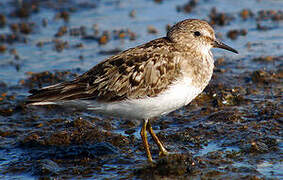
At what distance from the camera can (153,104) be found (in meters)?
6.98

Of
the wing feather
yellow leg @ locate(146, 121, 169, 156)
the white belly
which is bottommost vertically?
yellow leg @ locate(146, 121, 169, 156)

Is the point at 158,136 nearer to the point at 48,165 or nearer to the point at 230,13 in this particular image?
the point at 48,165

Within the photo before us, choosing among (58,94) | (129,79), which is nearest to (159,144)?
(129,79)

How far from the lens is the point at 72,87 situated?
286 inches

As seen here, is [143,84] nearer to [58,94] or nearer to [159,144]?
[159,144]

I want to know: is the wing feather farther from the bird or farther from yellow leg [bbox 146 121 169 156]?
yellow leg [bbox 146 121 169 156]

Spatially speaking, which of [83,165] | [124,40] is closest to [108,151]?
[83,165]

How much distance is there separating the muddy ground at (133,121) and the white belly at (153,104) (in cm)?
73

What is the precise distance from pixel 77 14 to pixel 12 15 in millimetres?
2107

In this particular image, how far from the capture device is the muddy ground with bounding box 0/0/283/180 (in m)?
7.16

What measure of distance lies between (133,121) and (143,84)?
1888 mm

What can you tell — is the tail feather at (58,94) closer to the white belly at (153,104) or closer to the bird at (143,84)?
the bird at (143,84)

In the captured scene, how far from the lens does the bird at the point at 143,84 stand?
6.99 m

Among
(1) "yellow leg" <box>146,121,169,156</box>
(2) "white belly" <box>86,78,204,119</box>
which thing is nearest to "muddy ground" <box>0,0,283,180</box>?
(1) "yellow leg" <box>146,121,169,156</box>
